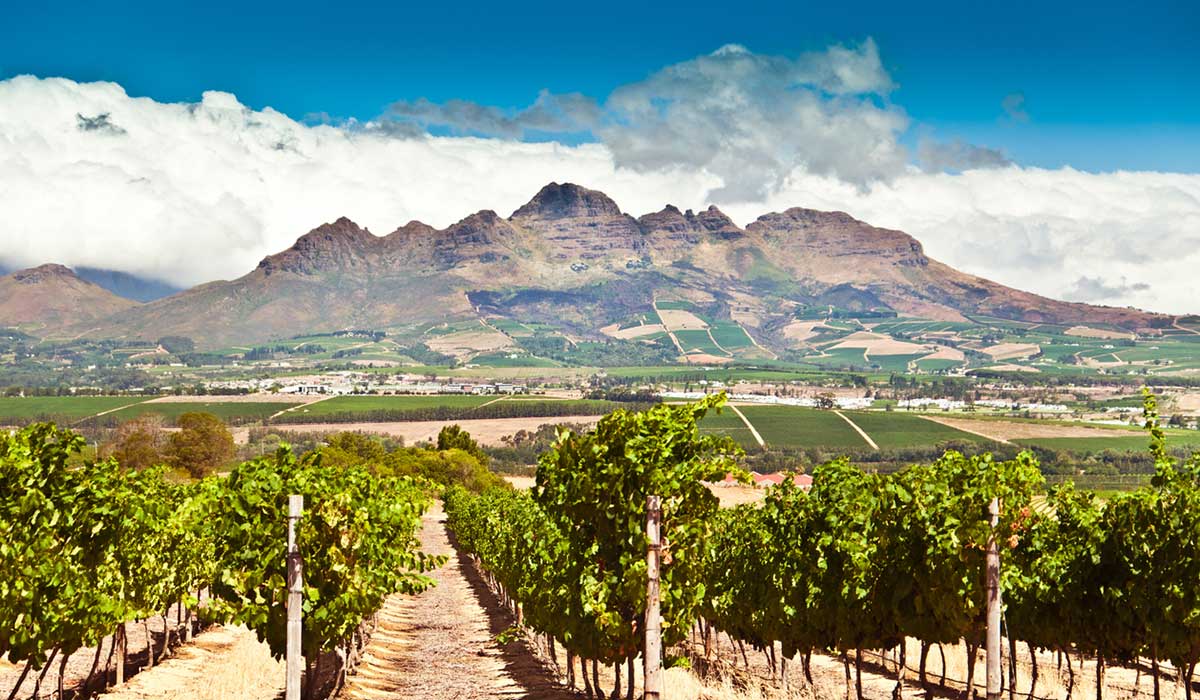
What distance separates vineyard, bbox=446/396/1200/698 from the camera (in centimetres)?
1769

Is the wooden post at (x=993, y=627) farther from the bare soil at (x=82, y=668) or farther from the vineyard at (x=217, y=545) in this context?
the bare soil at (x=82, y=668)

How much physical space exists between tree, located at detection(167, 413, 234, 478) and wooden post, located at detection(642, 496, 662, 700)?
99724mm

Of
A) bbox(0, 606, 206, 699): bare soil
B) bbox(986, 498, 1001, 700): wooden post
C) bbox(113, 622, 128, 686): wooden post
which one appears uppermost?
bbox(986, 498, 1001, 700): wooden post

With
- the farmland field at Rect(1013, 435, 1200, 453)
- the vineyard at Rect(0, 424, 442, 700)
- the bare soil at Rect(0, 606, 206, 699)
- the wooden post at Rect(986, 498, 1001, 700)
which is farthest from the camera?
the farmland field at Rect(1013, 435, 1200, 453)

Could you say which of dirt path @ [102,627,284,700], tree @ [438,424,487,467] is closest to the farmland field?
tree @ [438,424,487,467]

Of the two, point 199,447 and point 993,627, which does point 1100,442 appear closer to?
point 199,447

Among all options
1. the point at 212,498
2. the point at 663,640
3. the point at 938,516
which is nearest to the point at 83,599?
the point at 212,498

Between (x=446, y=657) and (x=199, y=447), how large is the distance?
8448 cm

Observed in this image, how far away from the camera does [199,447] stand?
363 feet

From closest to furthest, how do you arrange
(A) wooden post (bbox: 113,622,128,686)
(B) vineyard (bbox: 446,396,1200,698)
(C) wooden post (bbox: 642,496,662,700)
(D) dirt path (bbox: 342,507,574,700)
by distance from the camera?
1. (C) wooden post (bbox: 642,496,662,700)
2. (B) vineyard (bbox: 446,396,1200,698)
3. (A) wooden post (bbox: 113,622,128,686)
4. (D) dirt path (bbox: 342,507,574,700)

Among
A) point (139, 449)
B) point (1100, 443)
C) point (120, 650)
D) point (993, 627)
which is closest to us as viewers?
point (993, 627)

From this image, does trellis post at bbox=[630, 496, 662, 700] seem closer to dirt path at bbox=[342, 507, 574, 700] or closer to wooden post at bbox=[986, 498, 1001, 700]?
wooden post at bbox=[986, 498, 1001, 700]

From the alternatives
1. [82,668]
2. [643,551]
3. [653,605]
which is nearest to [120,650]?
[82,668]

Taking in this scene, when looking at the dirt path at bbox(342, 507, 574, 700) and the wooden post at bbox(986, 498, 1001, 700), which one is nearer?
the wooden post at bbox(986, 498, 1001, 700)
